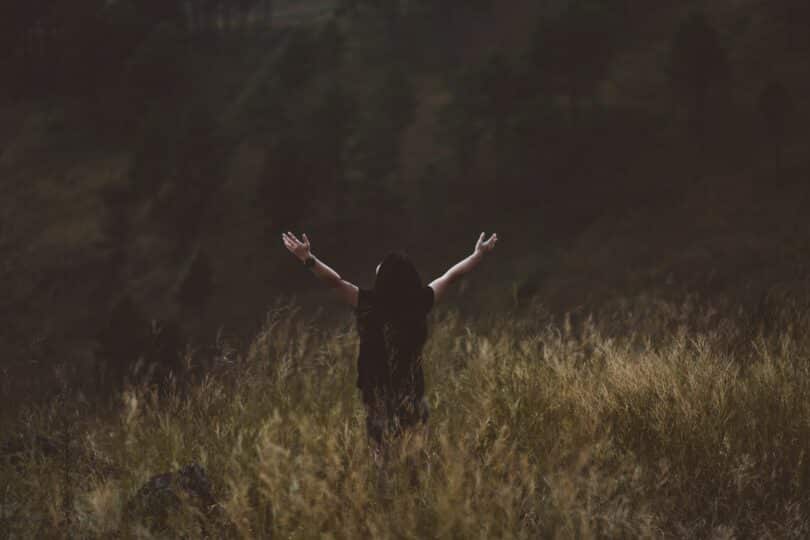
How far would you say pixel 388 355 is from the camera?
3725mm

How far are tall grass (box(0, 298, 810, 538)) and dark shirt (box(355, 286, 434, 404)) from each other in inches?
10.2

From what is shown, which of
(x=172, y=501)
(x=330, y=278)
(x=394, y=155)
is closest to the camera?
(x=172, y=501)

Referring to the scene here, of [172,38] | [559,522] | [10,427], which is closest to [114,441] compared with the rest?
[10,427]

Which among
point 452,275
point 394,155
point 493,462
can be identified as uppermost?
point 452,275

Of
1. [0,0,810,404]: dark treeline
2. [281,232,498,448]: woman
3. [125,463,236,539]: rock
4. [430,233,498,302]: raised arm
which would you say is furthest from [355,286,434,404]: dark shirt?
[0,0,810,404]: dark treeline

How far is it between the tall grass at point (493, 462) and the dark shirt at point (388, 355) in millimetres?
260

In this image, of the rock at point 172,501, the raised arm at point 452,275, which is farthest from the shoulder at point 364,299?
the rock at point 172,501

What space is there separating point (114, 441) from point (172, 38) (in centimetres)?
5973

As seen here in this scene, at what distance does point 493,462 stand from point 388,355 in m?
0.93

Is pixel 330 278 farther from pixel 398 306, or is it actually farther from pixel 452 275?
pixel 452 275

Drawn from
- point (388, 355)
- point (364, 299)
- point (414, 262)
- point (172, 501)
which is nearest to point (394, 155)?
point (414, 262)

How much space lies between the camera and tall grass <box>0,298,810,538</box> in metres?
2.46

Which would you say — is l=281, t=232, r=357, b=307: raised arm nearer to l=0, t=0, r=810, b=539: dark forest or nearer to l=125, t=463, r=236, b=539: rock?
l=0, t=0, r=810, b=539: dark forest

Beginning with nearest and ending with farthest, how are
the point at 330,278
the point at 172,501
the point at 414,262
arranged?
the point at 172,501, the point at 330,278, the point at 414,262
